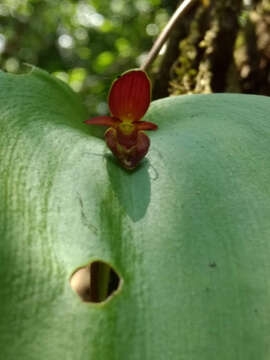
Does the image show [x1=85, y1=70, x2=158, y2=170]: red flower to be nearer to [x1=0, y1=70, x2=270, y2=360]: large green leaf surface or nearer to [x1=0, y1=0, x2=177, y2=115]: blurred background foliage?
[x1=0, y1=70, x2=270, y2=360]: large green leaf surface

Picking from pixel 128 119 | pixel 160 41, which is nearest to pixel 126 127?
pixel 128 119

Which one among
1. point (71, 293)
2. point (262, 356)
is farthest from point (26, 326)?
point (262, 356)

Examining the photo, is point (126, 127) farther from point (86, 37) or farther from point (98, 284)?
point (86, 37)

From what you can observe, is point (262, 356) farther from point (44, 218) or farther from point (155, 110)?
point (155, 110)

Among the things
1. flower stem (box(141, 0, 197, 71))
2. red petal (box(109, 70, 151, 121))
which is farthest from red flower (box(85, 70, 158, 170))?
flower stem (box(141, 0, 197, 71))

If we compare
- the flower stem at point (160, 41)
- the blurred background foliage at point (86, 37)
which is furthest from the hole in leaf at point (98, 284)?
the blurred background foliage at point (86, 37)

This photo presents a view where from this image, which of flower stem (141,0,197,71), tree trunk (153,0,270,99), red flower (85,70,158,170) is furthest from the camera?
tree trunk (153,0,270,99)

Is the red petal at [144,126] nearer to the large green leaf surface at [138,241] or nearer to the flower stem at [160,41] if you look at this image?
the large green leaf surface at [138,241]
